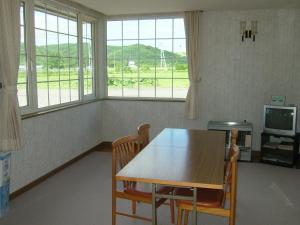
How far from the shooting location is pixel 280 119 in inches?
196

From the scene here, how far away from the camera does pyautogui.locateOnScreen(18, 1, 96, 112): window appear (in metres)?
4.01

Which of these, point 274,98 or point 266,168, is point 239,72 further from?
point 266,168

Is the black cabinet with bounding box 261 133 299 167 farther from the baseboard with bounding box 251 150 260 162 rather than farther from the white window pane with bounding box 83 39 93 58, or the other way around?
the white window pane with bounding box 83 39 93 58

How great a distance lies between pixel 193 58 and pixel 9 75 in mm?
3043

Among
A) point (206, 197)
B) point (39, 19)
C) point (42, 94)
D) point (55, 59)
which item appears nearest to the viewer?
point (206, 197)

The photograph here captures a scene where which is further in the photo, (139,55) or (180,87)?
(139,55)

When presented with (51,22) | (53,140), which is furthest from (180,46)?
(53,140)

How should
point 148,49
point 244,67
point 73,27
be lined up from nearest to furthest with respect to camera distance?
point 73,27 < point 244,67 < point 148,49

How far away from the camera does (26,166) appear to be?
3893 millimetres

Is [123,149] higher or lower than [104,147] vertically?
higher

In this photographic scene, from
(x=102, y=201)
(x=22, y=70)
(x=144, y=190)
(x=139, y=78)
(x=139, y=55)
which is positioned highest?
(x=139, y=55)

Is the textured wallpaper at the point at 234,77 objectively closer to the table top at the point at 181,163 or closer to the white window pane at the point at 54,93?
→ the white window pane at the point at 54,93

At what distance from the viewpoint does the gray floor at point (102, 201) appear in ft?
10.5

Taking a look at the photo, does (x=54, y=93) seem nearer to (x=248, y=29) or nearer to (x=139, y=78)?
(x=139, y=78)
